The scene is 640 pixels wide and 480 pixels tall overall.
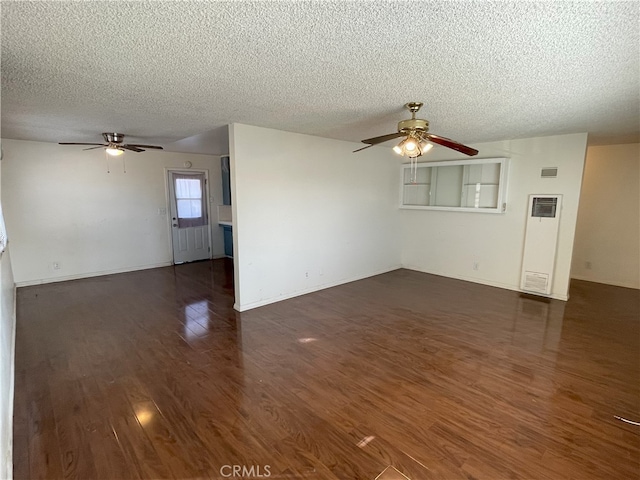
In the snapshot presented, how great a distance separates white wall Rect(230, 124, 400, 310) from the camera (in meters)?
3.86

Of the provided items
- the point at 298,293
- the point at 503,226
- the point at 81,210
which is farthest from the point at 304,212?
the point at 81,210

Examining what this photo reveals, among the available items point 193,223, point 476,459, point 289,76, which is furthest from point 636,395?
point 193,223

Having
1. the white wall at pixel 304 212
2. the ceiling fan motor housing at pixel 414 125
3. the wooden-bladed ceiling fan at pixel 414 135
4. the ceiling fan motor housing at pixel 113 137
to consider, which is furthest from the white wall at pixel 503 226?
the ceiling fan motor housing at pixel 113 137

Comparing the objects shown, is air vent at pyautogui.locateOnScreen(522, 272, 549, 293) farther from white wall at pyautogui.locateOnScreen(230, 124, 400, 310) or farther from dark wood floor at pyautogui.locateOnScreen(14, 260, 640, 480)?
white wall at pyautogui.locateOnScreen(230, 124, 400, 310)

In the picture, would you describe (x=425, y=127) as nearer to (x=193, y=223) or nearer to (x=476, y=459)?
(x=476, y=459)

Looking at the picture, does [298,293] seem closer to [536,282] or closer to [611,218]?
[536,282]

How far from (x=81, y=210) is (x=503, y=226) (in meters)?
7.18

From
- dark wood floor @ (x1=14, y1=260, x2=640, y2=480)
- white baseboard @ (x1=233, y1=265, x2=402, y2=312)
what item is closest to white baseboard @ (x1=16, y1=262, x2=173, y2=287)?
dark wood floor @ (x1=14, y1=260, x2=640, y2=480)

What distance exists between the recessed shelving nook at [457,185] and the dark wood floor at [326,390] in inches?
72.9

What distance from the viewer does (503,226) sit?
16.4 ft

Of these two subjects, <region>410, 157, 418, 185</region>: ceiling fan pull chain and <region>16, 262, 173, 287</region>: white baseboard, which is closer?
<region>16, 262, 173, 287</region>: white baseboard

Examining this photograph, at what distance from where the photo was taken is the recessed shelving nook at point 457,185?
5.04m

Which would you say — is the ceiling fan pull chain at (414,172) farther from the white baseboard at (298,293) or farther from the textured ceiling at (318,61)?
the textured ceiling at (318,61)

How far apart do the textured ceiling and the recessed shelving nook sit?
1.64 meters
